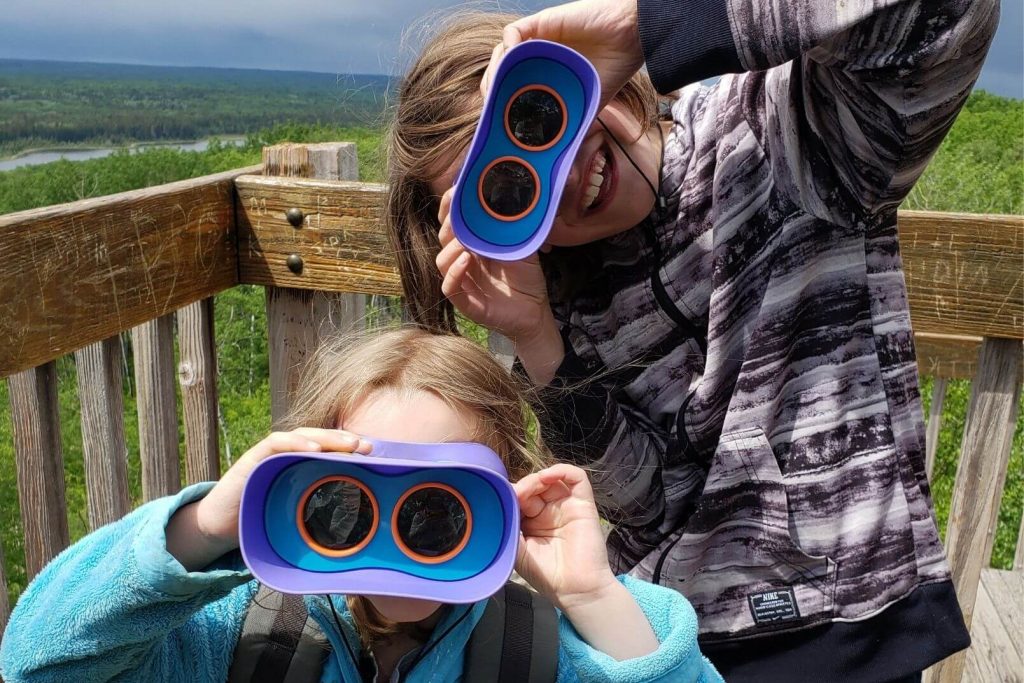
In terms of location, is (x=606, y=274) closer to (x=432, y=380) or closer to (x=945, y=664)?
(x=432, y=380)

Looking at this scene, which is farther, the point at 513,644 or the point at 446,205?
the point at 446,205

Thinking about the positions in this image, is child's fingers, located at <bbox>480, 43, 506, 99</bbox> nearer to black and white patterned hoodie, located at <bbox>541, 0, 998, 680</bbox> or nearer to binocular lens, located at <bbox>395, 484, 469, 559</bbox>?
black and white patterned hoodie, located at <bbox>541, 0, 998, 680</bbox>

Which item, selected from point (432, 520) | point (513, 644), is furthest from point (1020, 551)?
point (432, 520)

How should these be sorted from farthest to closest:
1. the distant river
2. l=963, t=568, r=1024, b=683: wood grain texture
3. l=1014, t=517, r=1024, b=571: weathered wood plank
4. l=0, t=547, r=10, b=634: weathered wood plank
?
the distant river → l=963, t=568, r=1024, b=683: wood grain texture → l=1014, t=517, r=1024, b=571: weathered wood plank → l=0, t=547, r=10, b=634: weathered wood plank

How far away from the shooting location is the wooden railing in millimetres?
1505

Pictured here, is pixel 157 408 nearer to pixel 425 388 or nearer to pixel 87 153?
pixel 425 388

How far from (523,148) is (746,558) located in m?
0.72

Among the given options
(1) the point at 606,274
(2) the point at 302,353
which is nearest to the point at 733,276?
(1) the point at 606,274

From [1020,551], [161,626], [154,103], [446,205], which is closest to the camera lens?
[161,626]

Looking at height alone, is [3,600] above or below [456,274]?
below

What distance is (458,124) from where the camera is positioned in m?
1.45

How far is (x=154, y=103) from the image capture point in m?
7.11

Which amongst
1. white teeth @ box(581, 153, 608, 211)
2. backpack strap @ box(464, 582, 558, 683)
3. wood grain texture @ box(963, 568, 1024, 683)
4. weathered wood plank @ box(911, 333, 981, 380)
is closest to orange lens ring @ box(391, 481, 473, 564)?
backpack strap @ box(464, 582, 558, 683)

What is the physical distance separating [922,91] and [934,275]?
647 millimetres
